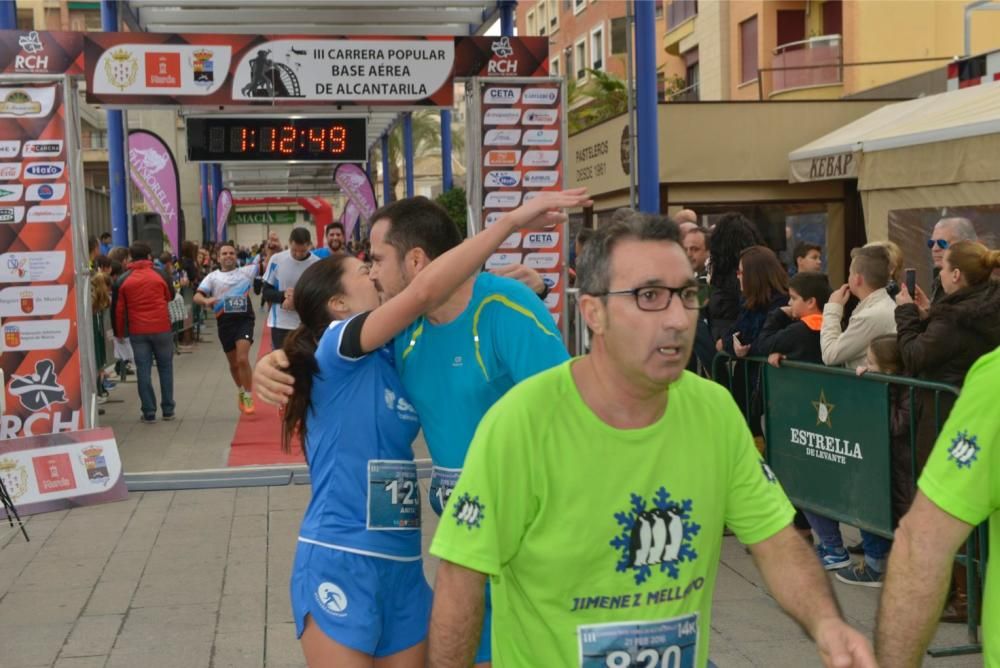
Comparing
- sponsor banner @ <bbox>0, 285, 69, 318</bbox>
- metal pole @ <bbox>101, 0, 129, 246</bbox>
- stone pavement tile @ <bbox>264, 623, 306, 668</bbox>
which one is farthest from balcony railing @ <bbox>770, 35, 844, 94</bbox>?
stone pavement tile @ <bbox>264, 623, 306, 668</bbox>

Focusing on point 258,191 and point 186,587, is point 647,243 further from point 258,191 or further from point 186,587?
point 258,191

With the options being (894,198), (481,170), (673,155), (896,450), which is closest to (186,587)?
(896,450)

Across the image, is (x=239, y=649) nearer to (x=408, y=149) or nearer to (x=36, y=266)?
(x=36, y=266)

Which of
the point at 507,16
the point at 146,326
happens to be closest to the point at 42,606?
the point at 146,326

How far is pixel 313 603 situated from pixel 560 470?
1131mm

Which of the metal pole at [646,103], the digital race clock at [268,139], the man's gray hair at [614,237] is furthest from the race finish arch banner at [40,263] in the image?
the man's gray hair at [614,237]

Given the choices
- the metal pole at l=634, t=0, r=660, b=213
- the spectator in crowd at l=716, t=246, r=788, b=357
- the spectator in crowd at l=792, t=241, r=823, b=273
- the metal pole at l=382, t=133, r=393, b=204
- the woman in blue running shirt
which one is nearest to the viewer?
the woman in blue running shirt

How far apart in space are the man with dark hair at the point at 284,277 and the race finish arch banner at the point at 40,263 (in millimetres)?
2178

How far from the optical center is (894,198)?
12.4 m

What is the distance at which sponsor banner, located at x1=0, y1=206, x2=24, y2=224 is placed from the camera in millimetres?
10445

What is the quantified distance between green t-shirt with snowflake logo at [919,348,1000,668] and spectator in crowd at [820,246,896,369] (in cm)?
458

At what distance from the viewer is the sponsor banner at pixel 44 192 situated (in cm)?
1051

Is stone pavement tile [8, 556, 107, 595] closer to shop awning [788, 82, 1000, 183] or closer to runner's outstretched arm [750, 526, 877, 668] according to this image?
runner's outstretched arm [750, 526, 877, 668]

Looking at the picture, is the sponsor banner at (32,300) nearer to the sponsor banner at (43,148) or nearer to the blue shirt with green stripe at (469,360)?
the sponsor banner at (43,148)
